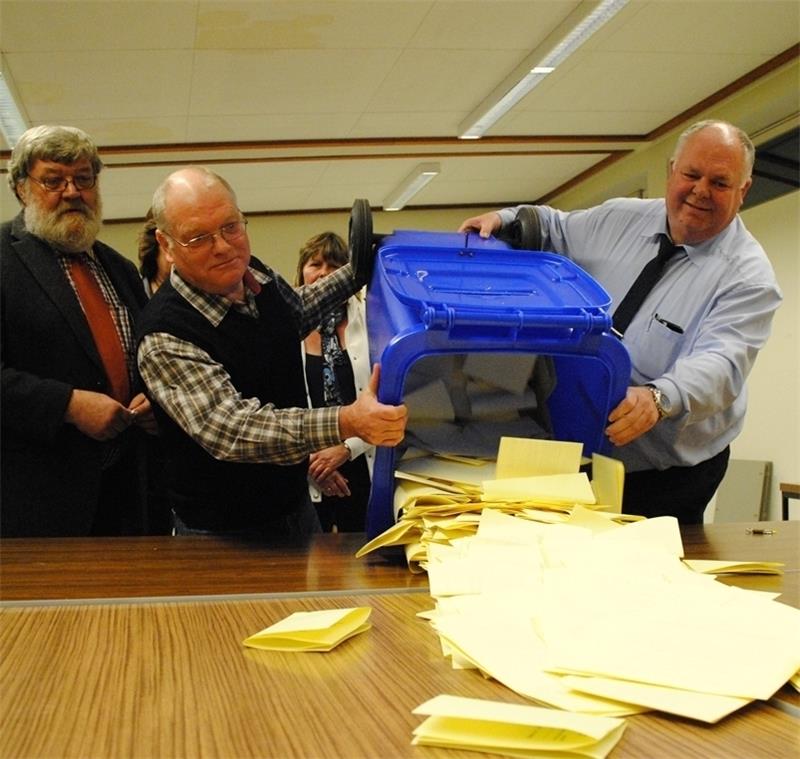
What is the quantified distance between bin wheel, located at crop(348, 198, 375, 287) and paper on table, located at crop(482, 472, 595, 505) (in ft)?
1.95

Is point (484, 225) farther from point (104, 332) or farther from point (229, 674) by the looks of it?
point (229, 674)

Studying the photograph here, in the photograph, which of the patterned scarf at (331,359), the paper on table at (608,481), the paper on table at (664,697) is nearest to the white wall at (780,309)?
the patterned scarf at (331,359)

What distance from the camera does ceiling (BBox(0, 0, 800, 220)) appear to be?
13.7ft

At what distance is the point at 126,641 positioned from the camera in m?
0.91

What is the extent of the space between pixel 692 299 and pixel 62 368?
1362mm

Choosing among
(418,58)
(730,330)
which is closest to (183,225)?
(730,330)

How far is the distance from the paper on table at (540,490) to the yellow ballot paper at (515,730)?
2.18 feet

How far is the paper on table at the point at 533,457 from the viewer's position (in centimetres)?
137

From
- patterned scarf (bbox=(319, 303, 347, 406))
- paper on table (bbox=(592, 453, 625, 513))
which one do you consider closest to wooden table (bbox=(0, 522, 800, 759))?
paper on table (bbox=(592, 453, 625, 513))

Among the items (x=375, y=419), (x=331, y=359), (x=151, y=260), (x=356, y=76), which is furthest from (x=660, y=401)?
(x=356, y=76)

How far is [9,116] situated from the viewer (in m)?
5.22

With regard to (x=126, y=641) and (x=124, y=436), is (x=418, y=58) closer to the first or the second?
(x=124, y=436)

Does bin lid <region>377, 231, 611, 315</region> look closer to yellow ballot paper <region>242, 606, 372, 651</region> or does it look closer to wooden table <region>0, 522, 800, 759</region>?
wooden table <region>0, 522, 800, 759</region>

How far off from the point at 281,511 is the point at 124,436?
443 millimetres
